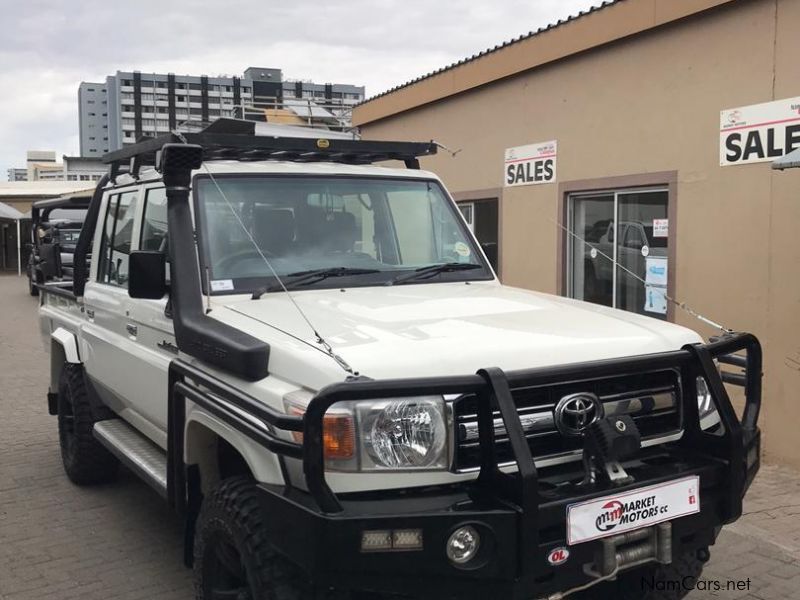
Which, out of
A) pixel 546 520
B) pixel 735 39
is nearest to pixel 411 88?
pixel 735 39

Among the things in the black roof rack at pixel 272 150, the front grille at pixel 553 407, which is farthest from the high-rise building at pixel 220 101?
the front grille at pixel 553 407

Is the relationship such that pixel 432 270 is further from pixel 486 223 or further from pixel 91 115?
pixel 91 115

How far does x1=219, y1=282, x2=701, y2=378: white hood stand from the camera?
2.72 meters

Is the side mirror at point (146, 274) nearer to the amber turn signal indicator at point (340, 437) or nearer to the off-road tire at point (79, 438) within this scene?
the amber turn signal indicator at point (340, 437)

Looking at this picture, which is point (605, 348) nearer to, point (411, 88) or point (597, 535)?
point (597, 535)

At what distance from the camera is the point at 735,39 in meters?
6.35

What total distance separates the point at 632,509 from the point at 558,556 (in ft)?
1.04

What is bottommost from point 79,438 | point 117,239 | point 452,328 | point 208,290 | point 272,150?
point 79,438

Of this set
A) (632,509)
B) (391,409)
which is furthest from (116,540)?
(632,509)

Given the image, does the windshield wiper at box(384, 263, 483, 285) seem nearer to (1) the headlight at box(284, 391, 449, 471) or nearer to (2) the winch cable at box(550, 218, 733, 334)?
(2) the winch cable at box(550, 218, 733, 334)

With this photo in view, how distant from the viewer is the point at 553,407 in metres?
2.77

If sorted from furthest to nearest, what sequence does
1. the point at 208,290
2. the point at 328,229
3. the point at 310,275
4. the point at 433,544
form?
the point at 328,229
the point at 310,275
the point at 208,290
the point at 433,544

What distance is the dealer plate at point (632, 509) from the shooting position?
8.27 ft

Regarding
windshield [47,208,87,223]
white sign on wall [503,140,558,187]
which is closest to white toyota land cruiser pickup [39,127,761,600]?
white sign on wall [503,140,558,187]
